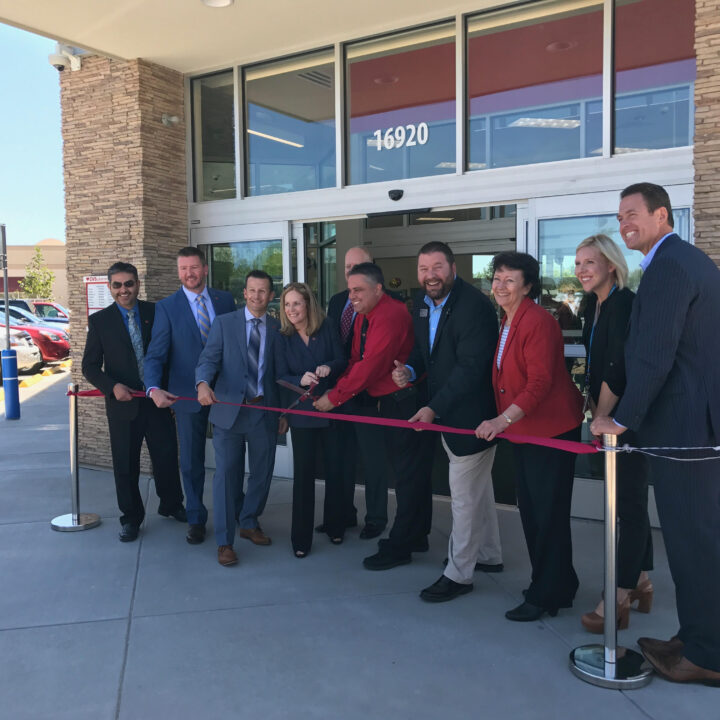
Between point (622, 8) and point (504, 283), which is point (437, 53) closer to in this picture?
point (622, 8)

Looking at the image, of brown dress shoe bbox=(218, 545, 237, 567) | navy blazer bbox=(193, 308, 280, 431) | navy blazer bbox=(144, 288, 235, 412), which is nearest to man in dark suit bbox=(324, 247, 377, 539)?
navy blazer bbox=(193, 308, 280, 431)

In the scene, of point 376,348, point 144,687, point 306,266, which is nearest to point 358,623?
point 144,687

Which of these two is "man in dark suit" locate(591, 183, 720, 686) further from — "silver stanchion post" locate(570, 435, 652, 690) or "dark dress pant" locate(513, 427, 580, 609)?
"dark dress pant" locate(513, 427, 580, 609)

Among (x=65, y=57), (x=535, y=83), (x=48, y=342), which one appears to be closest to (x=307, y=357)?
(x=535, y=83)

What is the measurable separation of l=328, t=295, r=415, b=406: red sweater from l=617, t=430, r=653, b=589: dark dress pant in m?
1.54

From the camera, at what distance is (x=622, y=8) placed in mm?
5254

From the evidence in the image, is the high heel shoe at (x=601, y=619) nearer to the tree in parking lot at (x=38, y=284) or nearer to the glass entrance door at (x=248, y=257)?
the glass entrance door at (x=248, y=257)

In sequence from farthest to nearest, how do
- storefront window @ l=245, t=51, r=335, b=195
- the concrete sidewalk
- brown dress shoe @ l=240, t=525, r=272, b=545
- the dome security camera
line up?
the dome security camera
storefront window @ l=245, t=51, r=335, b=195
brown dress shoe @ l=240, t=525, r=272, b=545
the concrete sidewalk

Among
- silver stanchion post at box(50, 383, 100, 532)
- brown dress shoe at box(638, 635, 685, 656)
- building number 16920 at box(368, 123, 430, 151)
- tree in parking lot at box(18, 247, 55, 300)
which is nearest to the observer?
brown dress shoe at box(638, 635, 685, 656)

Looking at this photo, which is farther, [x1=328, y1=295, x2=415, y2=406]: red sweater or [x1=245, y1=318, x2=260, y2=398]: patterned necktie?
[x1=245, y1=318, x2=260, y2=398]: patterned necktie

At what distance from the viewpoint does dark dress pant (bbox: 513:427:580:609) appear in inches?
140

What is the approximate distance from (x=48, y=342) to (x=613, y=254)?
17134 millimetres

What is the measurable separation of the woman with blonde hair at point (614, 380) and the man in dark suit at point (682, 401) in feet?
1.03

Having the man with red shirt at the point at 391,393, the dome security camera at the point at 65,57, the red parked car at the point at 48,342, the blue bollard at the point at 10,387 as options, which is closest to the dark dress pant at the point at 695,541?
the man with red shirt at the point at 391,393
